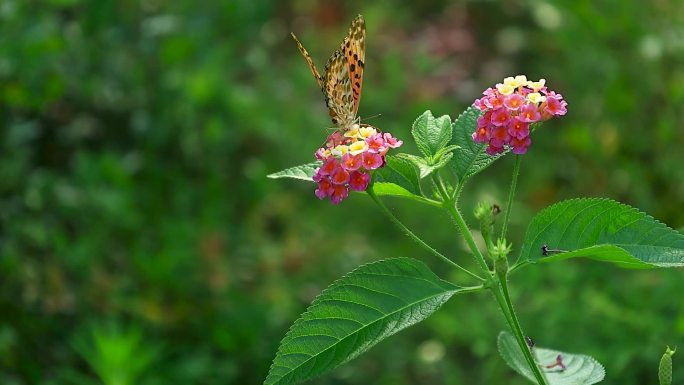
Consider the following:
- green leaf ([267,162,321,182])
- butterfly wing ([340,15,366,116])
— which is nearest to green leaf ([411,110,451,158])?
green leaf ([267,162,321,182])

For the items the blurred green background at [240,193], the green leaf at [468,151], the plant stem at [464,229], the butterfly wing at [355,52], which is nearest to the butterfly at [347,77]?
the butterfly wing at [355,52]

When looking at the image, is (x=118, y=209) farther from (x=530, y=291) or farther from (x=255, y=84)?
(x=530, y=291)

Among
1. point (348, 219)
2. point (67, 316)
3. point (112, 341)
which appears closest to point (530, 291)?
point (348, 219)

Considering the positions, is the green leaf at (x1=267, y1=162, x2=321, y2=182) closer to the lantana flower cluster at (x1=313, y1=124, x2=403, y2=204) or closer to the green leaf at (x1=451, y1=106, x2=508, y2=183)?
the lantana flower cluster at (x1=313, y1=124, x2=403, y2=204)

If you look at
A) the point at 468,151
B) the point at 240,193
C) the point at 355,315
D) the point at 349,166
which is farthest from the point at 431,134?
the point at 240,193

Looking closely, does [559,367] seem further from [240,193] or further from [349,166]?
[240,193]
